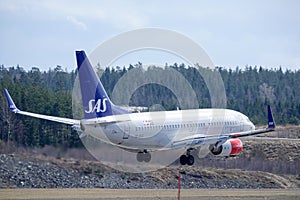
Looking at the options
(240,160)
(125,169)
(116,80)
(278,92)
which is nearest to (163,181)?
(125,169)

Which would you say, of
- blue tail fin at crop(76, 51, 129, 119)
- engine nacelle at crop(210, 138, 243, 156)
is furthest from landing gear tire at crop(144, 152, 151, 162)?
blue tail fin at crop(76, 51, 129, 119)

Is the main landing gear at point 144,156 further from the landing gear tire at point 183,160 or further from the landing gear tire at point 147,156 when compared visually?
the landing gear tire at point 183,160

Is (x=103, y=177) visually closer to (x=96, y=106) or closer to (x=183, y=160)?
(x=183, y=160)

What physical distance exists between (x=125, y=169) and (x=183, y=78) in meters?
132

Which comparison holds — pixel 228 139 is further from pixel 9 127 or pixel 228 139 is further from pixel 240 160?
pixel 9 127

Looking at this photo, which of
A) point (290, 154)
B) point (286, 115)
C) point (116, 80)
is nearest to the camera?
point (290, 154)

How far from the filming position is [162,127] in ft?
191

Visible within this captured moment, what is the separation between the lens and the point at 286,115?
122688 mm

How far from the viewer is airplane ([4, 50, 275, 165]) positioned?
5178 centimetres

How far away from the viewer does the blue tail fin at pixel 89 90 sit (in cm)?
5172

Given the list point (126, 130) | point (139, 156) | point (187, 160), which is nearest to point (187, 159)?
point (187, 160)

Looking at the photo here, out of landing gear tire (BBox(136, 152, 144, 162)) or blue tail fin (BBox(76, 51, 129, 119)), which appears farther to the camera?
landing gear tire (BBox(136, 152, 144, 162))

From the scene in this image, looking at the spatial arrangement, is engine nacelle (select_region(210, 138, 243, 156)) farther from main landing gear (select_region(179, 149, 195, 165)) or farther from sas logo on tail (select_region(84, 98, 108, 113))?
sas logo on tail (select_region(84, 98, 108, 113))

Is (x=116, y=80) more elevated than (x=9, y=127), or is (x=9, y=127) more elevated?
(x=116, y=80)
